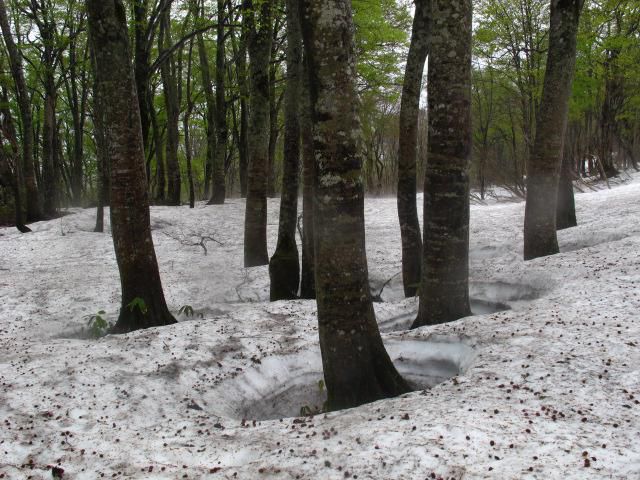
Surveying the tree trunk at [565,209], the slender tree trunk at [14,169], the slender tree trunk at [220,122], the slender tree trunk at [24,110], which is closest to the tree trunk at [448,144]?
the tree trunk at [565,209]

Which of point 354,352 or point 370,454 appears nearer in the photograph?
point 370,454

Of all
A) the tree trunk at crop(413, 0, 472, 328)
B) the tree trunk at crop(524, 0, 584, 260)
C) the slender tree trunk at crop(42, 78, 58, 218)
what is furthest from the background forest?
the tree trunk at crop(413, 0, 472, 328)

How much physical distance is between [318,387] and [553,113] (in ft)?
17.8

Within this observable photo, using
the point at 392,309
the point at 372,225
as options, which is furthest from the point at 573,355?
the point at 372,225

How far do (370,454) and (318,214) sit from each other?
1836mm

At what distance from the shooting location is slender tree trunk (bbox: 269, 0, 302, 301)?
8.37 meters

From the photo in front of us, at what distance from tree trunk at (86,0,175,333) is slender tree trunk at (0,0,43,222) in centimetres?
959

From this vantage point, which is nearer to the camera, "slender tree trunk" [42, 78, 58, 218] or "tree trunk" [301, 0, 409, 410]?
"tree trunk" [301, 0, 409, 410]

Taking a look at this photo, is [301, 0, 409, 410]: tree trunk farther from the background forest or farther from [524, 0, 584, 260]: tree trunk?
the background forest

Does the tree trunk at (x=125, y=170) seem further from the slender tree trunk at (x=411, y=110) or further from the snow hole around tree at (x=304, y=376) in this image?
the slender tree trunk at (x=411, y=110)

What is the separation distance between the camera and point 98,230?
13570 millimetres

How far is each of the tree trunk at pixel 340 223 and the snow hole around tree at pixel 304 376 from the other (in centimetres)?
76

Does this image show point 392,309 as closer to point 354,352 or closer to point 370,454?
point 354,352

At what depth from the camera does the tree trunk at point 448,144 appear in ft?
16.9
